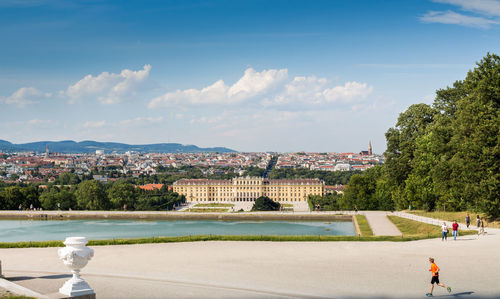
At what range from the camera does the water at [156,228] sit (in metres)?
31.0

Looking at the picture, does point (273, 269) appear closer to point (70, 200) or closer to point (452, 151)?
point (452, 151)

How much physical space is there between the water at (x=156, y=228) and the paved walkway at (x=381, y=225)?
1.60 metres

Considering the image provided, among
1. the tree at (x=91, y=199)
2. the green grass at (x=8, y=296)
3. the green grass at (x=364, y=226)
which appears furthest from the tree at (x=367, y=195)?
the green grass at (x=8, y=296)

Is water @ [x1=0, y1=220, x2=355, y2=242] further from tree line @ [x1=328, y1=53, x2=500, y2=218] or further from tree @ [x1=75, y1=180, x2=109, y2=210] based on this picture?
tree @ [x1=75, y1=180, x2=109, y2=210]

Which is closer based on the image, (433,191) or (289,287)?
(289,287)

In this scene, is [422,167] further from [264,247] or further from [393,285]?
[393,285]

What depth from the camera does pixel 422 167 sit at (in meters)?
29.1

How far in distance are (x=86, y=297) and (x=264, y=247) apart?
9467mm

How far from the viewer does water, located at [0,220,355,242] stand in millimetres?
30953

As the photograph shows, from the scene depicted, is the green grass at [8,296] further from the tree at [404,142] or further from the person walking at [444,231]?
the tree at [404,142]

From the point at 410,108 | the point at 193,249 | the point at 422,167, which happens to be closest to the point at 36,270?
the point at 193,249

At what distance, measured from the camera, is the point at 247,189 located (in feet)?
311

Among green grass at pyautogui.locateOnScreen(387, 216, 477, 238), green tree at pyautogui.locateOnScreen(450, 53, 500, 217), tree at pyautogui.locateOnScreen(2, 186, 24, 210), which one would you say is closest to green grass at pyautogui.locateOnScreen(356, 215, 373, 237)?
green grass at pyautogui.locateOnScreen(387, 216, 477, 238)

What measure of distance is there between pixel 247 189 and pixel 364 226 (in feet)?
218
